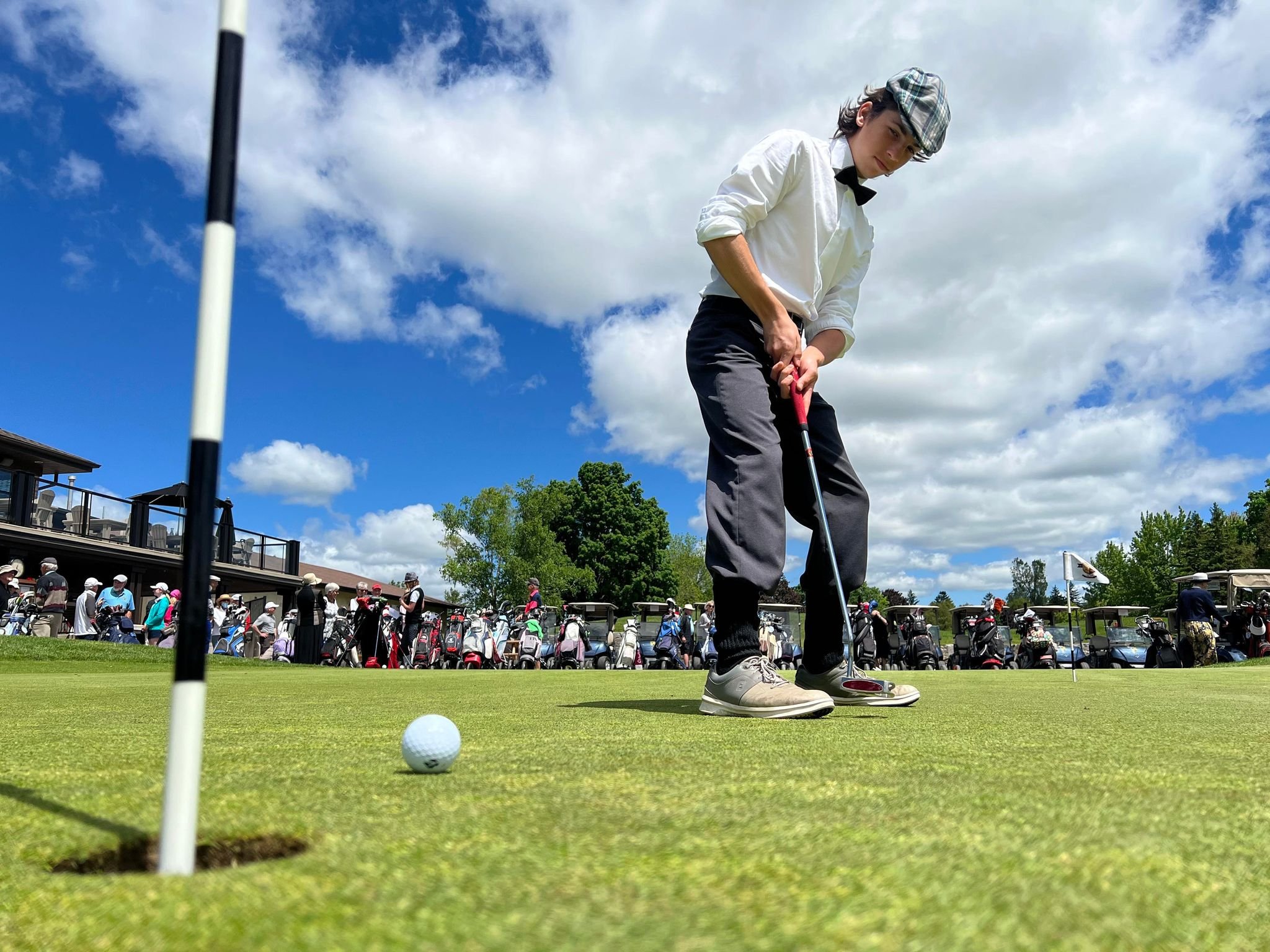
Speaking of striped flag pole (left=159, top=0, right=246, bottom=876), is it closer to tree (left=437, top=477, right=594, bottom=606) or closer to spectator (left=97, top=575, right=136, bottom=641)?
spectator (left=97, top=575, right=136, bottom=641)

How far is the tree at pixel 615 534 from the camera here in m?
62.3

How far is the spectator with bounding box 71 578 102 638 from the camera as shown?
17.6 metres

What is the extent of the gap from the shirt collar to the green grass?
2158 millimetres

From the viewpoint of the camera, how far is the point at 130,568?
31.0 m

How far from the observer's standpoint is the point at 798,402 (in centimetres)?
342

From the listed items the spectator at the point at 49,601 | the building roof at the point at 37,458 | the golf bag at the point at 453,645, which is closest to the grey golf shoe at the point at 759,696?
the spectator at the point at 49,601

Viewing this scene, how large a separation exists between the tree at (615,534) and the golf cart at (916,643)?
111ft

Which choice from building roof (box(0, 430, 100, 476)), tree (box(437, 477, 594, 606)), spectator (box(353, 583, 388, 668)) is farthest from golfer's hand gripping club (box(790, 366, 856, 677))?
tree (box(437, 477, 594, 606))

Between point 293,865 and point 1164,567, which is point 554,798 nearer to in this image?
point 293,865

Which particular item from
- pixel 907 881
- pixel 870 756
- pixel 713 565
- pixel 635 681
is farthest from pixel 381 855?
pixel 635 681

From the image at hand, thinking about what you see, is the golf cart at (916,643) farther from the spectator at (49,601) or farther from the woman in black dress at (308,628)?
the spectator at (49,601)

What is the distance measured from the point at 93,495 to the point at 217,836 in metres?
32.6

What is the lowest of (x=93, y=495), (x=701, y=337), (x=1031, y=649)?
(x=1031, y=649)

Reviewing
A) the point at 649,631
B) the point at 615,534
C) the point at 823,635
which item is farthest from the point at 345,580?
the point at 823,635
